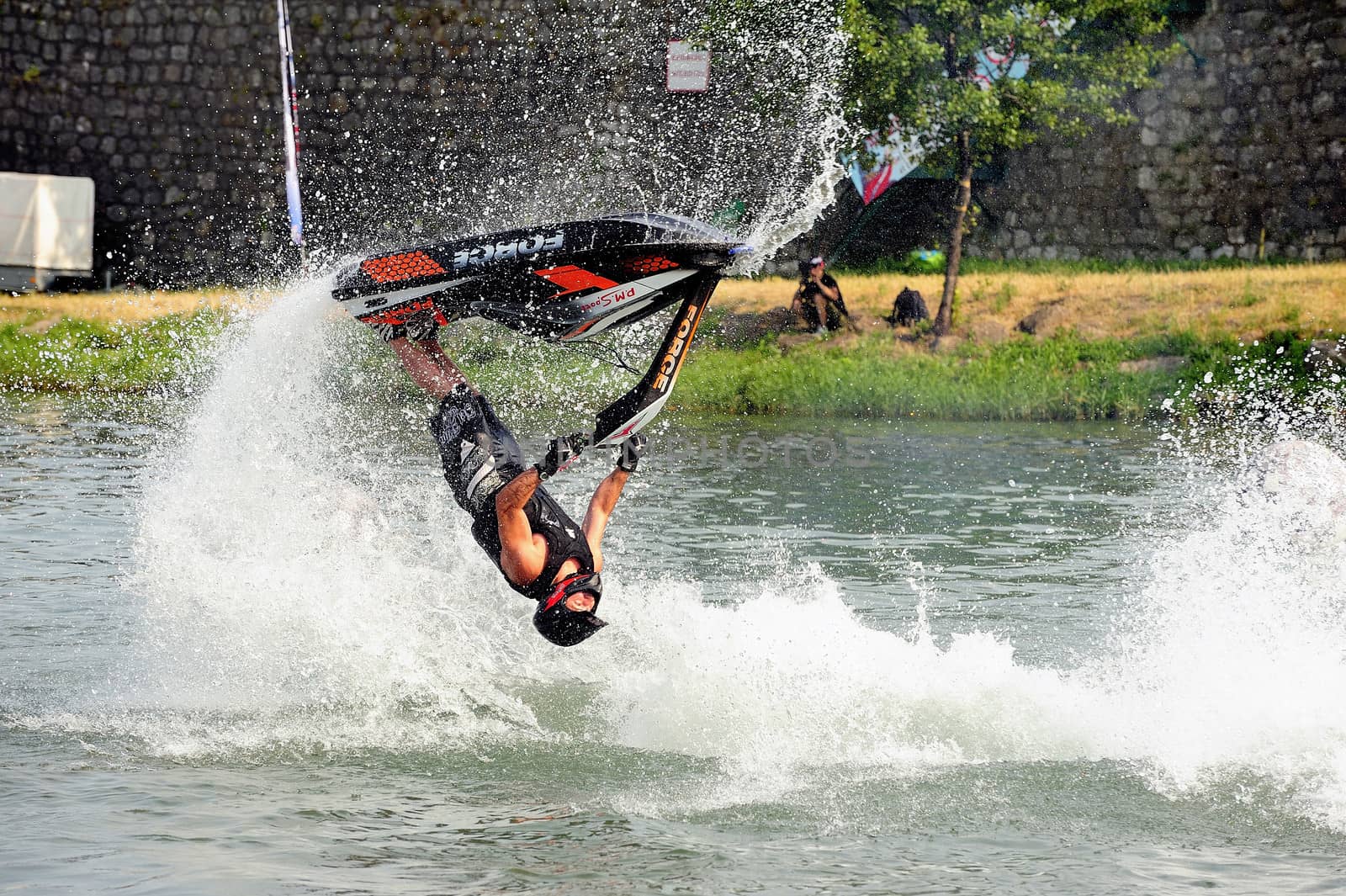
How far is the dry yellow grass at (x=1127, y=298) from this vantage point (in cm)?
1956

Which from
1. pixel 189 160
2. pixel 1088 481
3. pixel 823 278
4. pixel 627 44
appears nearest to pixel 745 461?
pixel 1088 481

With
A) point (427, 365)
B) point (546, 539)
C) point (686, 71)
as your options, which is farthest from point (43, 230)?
point (546, 539)

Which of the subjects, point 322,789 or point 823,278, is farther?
point 823,278

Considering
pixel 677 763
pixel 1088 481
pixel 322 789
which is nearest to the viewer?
pixel 322 789

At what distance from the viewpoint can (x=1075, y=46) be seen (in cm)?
2131

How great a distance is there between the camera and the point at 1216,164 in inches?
936

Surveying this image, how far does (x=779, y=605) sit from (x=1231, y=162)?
17.3 meters

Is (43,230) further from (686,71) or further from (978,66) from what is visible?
(978,66)

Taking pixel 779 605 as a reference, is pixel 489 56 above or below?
above

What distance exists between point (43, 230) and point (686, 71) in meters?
9.54

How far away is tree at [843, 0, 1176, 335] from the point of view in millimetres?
20297

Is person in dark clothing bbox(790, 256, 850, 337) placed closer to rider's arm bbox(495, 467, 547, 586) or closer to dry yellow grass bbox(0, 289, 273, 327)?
dry yellow grass bbox(0, 289, 273, 327)

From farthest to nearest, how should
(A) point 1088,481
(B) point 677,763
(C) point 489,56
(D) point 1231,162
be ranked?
(C) point 489,56, (D) point 1231,162, (A) point 1088,481, (B) point 677,763

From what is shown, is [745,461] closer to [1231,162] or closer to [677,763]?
[677,763]
